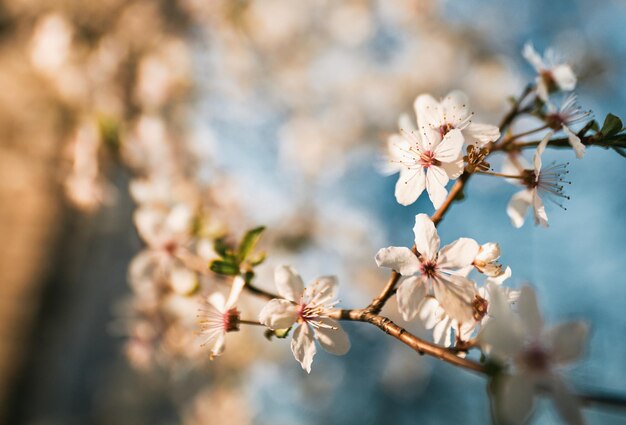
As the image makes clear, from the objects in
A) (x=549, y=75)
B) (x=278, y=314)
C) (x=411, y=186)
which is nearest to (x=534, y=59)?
(x=549, y=75)

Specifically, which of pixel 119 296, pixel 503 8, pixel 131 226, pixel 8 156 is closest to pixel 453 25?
pixel 503 8

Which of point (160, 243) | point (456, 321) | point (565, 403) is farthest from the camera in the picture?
point (160, 243)

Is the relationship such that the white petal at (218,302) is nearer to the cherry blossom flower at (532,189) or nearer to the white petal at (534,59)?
the cherry blossom flower at (532,189)

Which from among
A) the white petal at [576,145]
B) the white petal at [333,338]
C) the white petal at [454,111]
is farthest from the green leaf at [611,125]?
the white petal at [333,338]

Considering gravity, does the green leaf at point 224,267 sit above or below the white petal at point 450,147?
below

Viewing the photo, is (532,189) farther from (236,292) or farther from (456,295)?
(236,292)

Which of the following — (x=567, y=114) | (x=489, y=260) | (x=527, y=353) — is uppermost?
(x=567, y=114)

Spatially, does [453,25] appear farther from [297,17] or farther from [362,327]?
[362,327]
